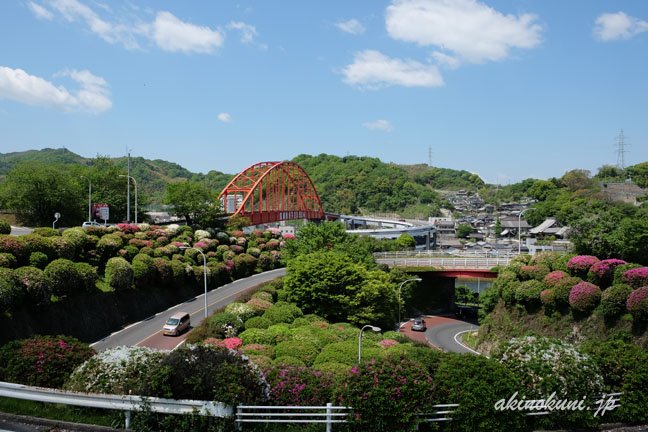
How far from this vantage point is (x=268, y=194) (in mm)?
83250

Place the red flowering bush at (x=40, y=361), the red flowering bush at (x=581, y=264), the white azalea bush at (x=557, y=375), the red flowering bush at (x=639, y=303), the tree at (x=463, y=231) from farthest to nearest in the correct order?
1. the tree at (x=463, y=231)
2. the red flowering bush at (x=581, y=264)
3. the red flowering bush at (x=639, y=303)
4. the red flowering bush at (x=40, y=361)
5. the white azalea bush at (x=557, y=375)

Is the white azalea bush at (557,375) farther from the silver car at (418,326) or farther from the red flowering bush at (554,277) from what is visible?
the silver car at (418,326)

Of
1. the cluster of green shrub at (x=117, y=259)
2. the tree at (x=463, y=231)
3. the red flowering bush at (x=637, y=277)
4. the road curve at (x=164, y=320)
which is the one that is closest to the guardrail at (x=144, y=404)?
the cluster of green shrub at (x=117, y=259)

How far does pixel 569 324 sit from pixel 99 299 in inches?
1274

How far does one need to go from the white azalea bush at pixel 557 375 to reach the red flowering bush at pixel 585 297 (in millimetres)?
19701

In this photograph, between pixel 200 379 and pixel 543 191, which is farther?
pixel 543 191

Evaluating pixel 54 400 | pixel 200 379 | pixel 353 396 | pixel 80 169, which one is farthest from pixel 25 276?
pixel 80 169

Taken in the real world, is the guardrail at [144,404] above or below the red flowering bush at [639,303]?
above

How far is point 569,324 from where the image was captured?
29953 millimetres

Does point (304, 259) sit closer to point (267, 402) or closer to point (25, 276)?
point (25, 276)

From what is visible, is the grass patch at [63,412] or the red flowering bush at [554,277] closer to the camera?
the grass patch at [63,412]

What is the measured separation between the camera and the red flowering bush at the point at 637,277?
87.4ft

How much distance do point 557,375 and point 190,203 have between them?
50214mm

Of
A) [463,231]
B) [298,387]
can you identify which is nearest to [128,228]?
[298,387]
